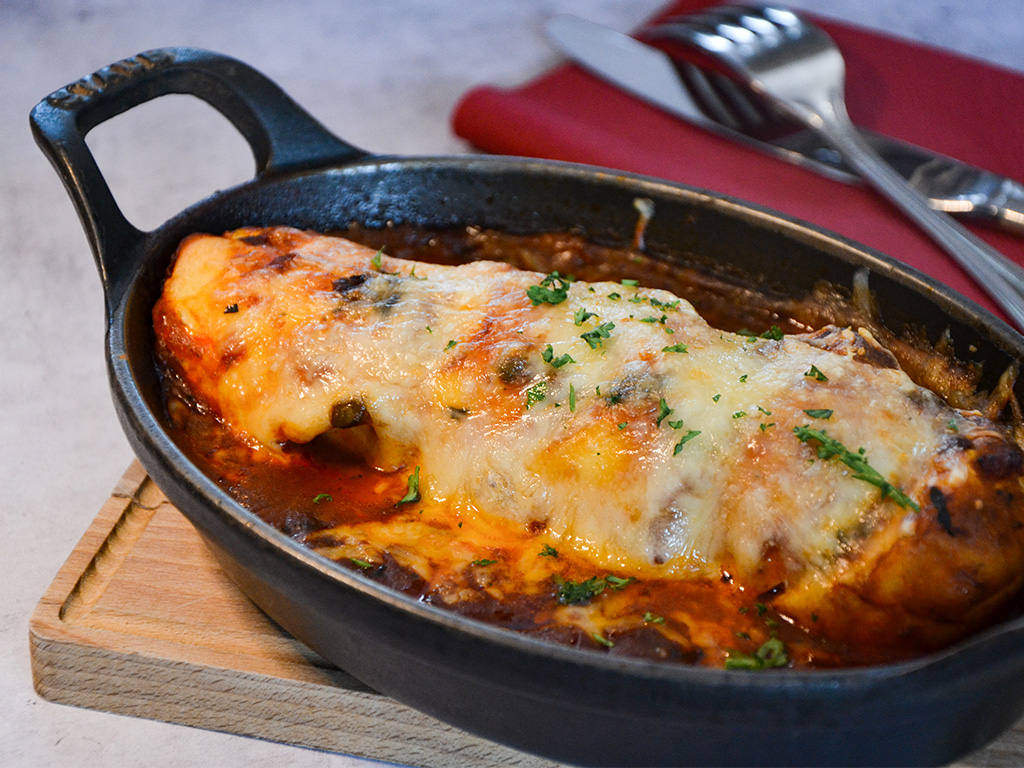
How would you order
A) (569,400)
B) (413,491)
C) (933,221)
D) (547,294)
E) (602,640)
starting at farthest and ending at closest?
(933,221) → (547,294) → (413,491) → (569,400) → (602,640)

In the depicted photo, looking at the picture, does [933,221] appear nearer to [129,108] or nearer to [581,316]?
[581,316]

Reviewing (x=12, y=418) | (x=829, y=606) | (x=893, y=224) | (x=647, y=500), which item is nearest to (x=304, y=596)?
(x=647, y=500)

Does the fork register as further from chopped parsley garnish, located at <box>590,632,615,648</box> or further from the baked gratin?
chopped parsley garnish, located at <box>590,632,615,648</box>

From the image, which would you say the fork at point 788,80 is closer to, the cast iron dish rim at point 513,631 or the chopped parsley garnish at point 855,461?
the cast iron dish rim at point 513,631

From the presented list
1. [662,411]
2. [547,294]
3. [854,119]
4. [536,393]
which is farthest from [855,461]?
[854,119]

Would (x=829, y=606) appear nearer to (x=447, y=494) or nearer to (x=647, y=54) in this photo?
(x=447, y=494)

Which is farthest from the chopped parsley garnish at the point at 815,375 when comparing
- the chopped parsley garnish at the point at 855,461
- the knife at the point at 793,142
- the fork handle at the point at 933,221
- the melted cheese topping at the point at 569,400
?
the knife at the point at 793,142
